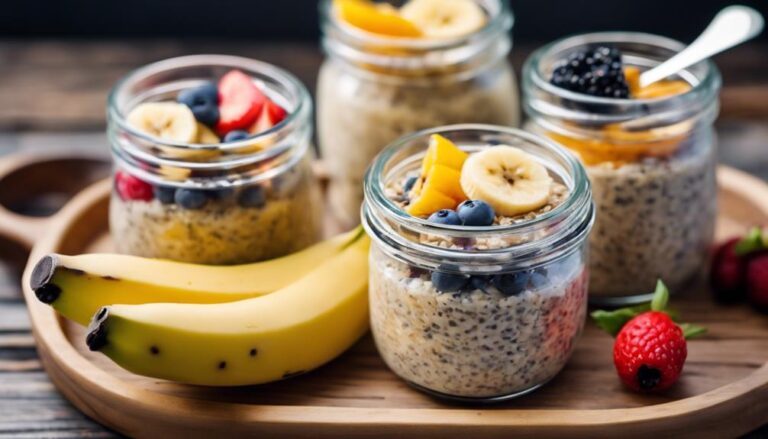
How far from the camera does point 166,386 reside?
1.51 metres

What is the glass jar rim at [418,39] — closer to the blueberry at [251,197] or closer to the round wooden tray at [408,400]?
the blueberry at [251,197]

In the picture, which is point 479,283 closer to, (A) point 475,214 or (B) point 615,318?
(A) point 475,214

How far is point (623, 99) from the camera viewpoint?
5.29 feet

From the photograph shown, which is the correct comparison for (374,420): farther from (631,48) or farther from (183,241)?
(631,48)

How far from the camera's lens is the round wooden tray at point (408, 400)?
142 cm

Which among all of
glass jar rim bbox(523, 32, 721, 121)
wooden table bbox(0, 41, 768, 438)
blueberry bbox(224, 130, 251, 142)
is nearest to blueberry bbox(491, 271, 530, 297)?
glass jar rim bbox(523, 32, 721, 121)

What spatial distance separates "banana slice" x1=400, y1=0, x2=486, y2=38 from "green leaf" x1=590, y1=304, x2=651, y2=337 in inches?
22.6

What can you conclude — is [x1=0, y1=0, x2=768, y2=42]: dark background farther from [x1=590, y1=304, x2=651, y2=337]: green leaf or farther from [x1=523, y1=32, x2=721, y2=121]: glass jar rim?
[x1=590, y1=304, x2=651, y2=337]: green leaf

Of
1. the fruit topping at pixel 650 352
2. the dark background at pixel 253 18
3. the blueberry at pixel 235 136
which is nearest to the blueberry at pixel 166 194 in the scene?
the blueberry at pixel 235 136

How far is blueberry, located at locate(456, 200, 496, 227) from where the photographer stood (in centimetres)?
137

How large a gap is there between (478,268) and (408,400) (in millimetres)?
256

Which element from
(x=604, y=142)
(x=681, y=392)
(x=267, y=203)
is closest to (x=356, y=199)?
(x=267, y=203)

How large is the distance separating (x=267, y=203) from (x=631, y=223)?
1.85 ft

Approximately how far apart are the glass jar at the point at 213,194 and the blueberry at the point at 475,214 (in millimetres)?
381
